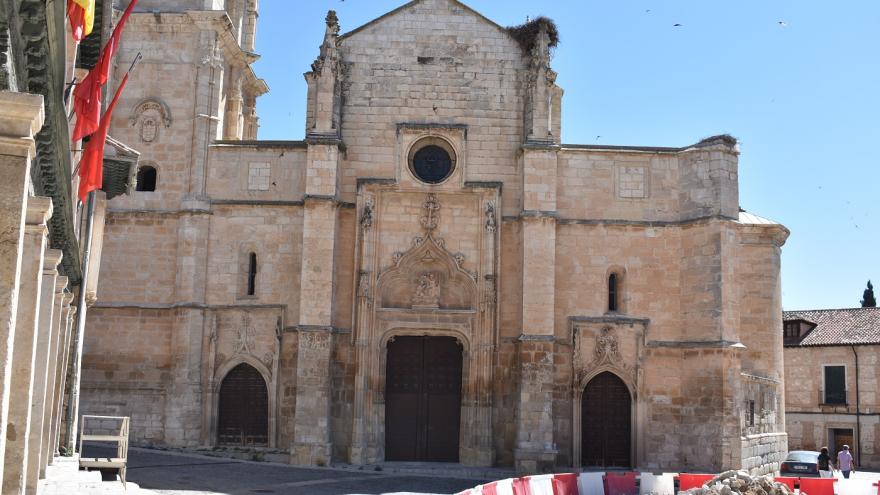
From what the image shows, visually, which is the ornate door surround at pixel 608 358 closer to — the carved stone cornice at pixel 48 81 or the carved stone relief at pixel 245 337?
the carved stone relief at pixel 245 337

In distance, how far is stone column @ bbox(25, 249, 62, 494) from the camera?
33.6ft

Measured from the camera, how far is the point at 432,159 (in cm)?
2672

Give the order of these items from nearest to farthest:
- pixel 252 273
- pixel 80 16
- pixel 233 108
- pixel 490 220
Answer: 1. pixel 80 16
2. pixel 490 220
3. pixel 252 273
4. pixel 233 108

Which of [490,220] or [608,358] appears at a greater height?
[490,220]

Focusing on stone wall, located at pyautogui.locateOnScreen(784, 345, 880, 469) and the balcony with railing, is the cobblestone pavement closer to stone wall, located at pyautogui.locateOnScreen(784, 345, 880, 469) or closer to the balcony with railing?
stone wall, located at pyautogui.locateOnScreen(784, 345, 880, 469)

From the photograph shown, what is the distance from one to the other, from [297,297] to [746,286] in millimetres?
12736

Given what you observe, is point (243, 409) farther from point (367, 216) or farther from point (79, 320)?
point (79, 320)

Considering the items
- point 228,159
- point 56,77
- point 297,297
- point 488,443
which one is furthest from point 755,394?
point 56,77

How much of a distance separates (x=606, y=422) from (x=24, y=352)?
19781mm

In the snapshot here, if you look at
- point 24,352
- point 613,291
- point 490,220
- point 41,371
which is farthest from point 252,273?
point 24,352

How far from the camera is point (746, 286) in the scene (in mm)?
28281

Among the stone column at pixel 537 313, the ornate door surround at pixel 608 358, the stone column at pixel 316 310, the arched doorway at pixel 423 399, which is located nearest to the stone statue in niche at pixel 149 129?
the stone column at pixel 316 310

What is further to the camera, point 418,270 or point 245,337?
point 418,270

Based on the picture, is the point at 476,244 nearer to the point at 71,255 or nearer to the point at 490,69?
the point at 490,69
